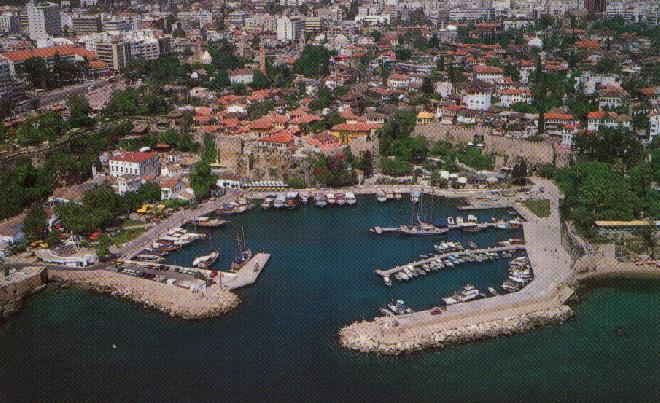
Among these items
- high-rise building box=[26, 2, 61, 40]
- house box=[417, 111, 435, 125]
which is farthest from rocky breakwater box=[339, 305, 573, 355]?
high-rise building box=[26, 2, 61, 40]

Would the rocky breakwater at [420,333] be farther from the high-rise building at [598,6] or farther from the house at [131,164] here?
the high-rise building at [598,6]

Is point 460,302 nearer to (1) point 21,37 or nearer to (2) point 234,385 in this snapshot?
(2) point 234,385

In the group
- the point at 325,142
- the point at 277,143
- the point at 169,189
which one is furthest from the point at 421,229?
the point at 277,143

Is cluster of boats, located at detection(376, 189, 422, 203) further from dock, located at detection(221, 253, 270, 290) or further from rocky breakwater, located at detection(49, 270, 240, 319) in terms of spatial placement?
rocky breakwater, located at detection(49, 270, 240, 319)

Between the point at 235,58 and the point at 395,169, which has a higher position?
the point at 235,58

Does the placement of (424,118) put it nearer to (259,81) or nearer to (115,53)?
(259,81)

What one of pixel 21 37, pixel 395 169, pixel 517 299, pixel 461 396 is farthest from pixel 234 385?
pixel 21 37
